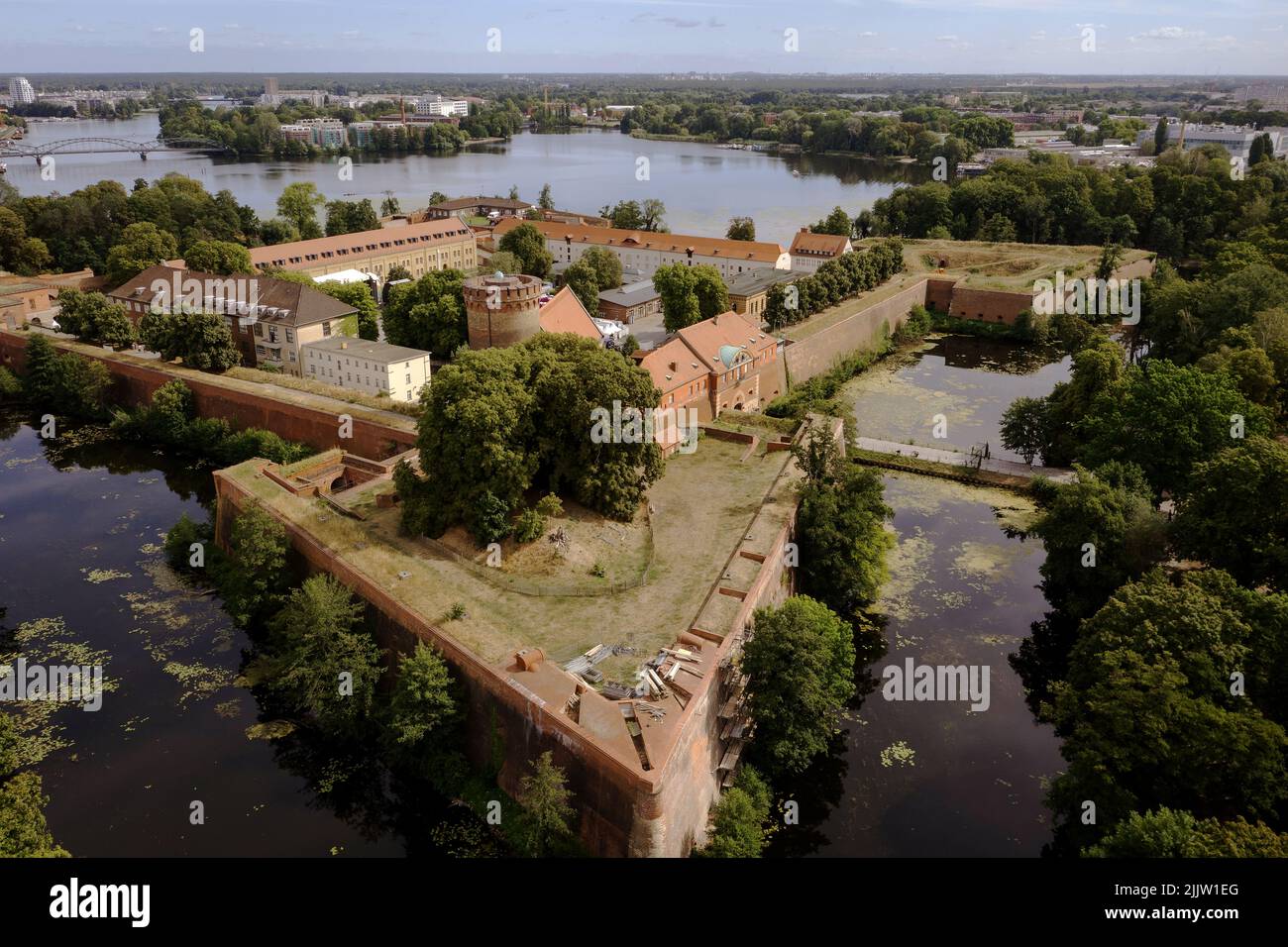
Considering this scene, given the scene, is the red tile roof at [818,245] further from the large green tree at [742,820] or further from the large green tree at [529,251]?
the large green tree at [742,820]

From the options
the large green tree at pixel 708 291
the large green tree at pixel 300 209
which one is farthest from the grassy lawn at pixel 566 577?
the large green tree at pixel 300 209

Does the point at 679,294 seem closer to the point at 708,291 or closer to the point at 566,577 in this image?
the point at 708,291

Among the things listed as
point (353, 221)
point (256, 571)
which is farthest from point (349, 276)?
point (256, 571)

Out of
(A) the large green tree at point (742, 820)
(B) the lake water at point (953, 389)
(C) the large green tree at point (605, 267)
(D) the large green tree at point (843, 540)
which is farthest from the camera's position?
(C) the large green tree at point (605, 267)

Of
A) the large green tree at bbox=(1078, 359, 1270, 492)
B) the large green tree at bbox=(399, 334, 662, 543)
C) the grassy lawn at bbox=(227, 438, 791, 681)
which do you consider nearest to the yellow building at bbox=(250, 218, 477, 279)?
the grassy lawn at bbox=(227, 438, 791, 681)

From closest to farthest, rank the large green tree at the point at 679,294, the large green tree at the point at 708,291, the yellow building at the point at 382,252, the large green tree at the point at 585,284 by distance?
1. the large green tree at the point at 679,294
2. the large green tree at the point at 708,291
3. the large green tree at the point at 585,284
4. the yellow building at the point at 382,252

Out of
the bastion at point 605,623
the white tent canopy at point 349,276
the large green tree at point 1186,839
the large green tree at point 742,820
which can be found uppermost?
the white tent canopy at point 349,276

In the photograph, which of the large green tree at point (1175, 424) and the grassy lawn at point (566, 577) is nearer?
the grassy lawn at point (566, 577)
